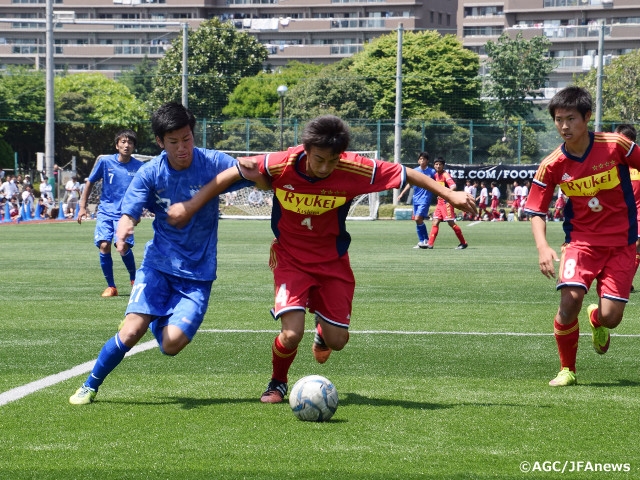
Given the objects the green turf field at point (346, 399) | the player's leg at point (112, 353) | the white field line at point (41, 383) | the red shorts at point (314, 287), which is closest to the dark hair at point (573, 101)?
the red shorts at point (314, 287)

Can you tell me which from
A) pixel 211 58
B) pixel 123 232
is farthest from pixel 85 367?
pixel 211 58

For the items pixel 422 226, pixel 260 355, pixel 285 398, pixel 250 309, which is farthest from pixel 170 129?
pixel 422 226

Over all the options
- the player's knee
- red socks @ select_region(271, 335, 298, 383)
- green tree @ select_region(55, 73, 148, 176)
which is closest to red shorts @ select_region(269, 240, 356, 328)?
the player's knee

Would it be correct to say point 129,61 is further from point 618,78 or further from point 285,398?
point 285,398

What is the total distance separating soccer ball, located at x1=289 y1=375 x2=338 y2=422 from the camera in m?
5.94

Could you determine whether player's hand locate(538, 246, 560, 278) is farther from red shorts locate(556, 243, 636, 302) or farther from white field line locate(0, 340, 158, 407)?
white field line locate(0, 340, 158, 407)

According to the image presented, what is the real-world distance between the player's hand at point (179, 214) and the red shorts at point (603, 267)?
272 centimetres

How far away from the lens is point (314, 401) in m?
5.94

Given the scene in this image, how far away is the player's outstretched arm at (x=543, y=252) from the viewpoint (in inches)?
270

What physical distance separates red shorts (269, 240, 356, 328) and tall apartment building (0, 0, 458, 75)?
90462 mm

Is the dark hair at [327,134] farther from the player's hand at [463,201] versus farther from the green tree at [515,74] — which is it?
the green tree at [515,74]

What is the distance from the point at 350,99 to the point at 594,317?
5701cm

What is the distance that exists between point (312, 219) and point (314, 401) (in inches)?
51.8

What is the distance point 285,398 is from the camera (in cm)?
671
